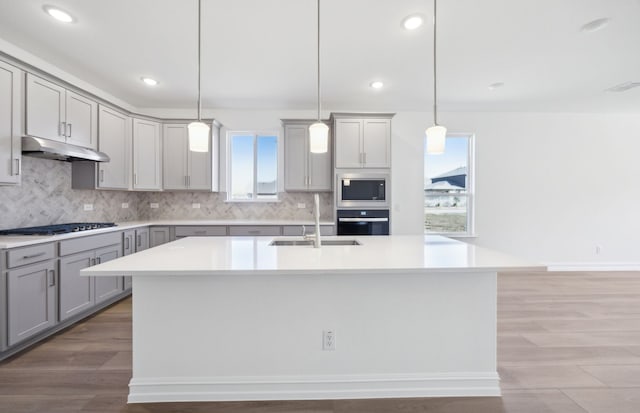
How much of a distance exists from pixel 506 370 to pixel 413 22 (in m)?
2.73

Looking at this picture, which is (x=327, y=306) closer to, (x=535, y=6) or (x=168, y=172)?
(x=535, y=6)

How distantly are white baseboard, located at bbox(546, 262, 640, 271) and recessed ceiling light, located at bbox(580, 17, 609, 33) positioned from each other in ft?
12.4

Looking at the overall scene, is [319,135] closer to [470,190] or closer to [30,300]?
[30,300]

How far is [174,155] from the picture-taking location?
434 cm

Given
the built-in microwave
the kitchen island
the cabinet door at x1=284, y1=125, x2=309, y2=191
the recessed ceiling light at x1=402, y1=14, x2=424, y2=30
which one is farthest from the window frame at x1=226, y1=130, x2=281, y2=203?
the kitchen island

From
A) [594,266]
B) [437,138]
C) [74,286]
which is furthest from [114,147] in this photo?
[594,266]

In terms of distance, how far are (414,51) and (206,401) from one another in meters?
3.31

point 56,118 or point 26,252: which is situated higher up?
point 56,118

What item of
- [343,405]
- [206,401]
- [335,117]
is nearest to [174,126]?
[335,117]

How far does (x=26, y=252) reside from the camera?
2365 millimetres

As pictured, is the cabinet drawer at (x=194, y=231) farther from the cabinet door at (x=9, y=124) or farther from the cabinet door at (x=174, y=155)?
the cabinet door at (x=9, y=124)

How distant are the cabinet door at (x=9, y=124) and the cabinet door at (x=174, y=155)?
180cm

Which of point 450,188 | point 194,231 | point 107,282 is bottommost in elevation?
point 107,282

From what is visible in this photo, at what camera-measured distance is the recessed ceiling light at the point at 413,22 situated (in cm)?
235
